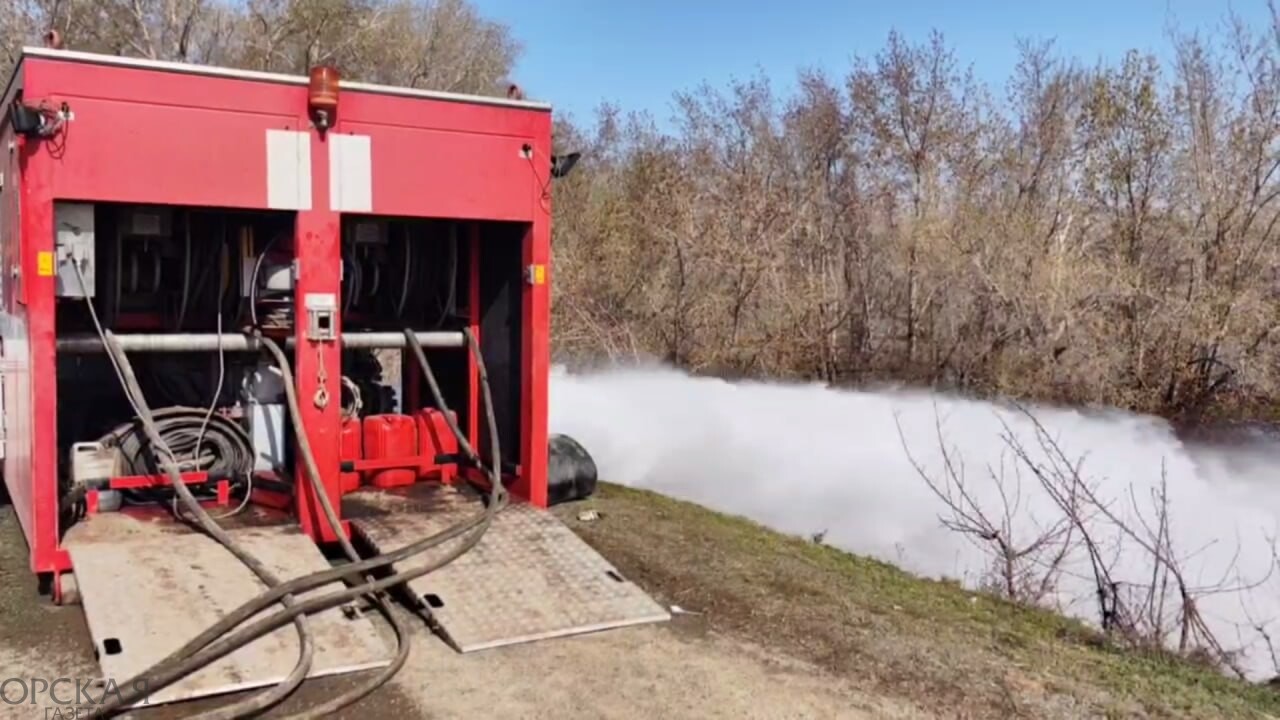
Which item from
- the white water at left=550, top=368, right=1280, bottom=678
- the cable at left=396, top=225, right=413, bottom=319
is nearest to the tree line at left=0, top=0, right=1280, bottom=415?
the white water at left=550, top=368, right=1280, bottom=678

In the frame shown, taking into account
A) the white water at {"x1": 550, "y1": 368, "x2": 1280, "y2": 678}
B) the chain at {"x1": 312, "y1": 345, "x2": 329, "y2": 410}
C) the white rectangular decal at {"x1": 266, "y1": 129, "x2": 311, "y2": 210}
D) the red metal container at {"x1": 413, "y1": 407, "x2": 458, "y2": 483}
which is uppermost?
the white rectangular decal at {"x1": 266, "y1": 129, "x2": 311, "y2": 210}

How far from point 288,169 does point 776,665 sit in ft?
12.4

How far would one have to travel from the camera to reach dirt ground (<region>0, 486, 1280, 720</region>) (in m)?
4.23

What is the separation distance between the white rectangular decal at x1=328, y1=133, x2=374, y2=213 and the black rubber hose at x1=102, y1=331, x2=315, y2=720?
1.48 metres

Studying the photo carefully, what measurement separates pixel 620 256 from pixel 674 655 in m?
13.4

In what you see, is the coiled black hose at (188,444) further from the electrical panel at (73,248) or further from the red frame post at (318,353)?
the electrical panel at (73,248)

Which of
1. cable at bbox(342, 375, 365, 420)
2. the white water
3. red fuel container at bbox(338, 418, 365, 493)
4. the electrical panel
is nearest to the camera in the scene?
the electrical panel

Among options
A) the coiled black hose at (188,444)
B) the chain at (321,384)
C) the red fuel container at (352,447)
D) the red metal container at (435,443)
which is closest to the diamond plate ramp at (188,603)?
the coiled black hose at (188,444)

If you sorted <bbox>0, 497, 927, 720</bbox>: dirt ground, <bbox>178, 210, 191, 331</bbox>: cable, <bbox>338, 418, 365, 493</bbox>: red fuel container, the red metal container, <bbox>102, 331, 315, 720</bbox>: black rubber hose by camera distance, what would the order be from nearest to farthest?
<bbox>102, 331, 315, 720</bbox>: black rubber hose
<bbox>0, 497, 927, 720</bbox>: dirt ground
<bbox>178, 210, 191, 331</bbox>: cable
<bbox>338, 418, 365, 493</bbox>: red fuel container
the red metal container

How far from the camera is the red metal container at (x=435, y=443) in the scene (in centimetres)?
713

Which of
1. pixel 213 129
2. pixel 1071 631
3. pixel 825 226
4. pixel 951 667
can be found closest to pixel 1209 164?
pixel 825 226

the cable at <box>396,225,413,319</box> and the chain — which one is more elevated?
the cable at <box>396,225,413,319</box>

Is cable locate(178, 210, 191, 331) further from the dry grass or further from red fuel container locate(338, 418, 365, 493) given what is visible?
the dry grass

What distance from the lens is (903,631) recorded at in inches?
206
